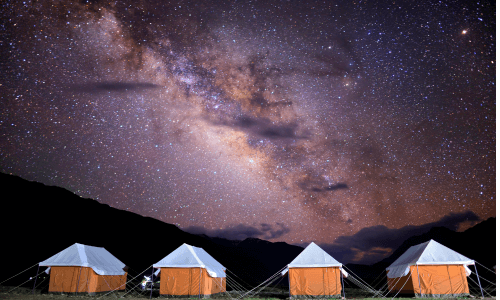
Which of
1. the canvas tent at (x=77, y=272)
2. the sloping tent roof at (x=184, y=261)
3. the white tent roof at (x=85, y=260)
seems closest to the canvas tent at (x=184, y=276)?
the sloping tent roof at (x=184, y=261)

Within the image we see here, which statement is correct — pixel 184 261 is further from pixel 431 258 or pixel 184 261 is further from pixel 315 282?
pixel 431 258

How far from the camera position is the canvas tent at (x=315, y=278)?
896 inches

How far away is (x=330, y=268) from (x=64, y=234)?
7037 centimetres

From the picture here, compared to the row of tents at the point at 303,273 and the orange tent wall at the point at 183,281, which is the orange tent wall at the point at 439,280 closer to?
the row of tents at the point at 303,273

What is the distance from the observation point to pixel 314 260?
23797mm

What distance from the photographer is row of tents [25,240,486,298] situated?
22484mm

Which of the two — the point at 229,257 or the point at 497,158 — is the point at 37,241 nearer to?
the point at 229,257

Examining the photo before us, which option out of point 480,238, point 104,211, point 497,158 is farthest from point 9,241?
point 480,238

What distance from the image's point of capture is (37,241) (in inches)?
2571

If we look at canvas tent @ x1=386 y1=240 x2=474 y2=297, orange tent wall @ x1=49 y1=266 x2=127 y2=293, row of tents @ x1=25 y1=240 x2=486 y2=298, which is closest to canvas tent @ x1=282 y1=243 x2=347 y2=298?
row of tents @ x1=25 y1=240 x2=486 y2=298

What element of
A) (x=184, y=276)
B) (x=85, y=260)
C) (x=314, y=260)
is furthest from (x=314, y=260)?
(x=85, y=260)

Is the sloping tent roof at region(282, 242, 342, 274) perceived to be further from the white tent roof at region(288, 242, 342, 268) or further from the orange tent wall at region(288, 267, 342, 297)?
the orange tent wall at region(288, 267, 342, 297)

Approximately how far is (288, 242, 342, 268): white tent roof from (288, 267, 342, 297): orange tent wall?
1.21ft

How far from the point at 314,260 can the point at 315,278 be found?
131 centimetres
